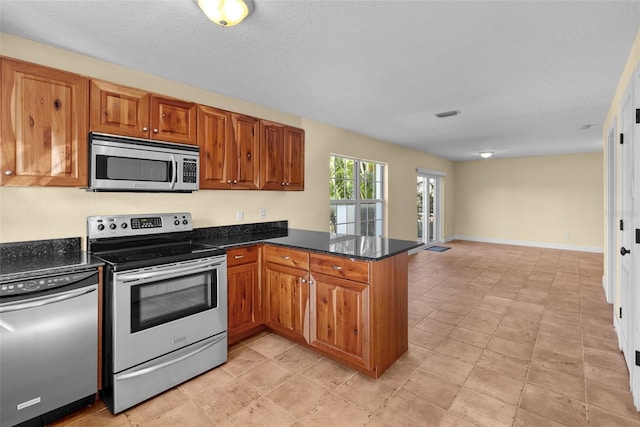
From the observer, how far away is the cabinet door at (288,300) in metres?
2.60

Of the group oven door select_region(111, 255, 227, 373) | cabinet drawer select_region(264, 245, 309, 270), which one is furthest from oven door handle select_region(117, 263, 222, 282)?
cabinet drawer select_region(264, 245, 309, 270)

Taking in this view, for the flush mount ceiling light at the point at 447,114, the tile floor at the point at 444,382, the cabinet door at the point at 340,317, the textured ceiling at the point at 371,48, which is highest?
the flush mount ceiling light at the point at 447,114

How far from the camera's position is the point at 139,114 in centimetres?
241

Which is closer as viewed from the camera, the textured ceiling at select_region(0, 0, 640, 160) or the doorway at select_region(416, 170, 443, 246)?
the textured ceiling at select_region(0, 0, 640, 160)

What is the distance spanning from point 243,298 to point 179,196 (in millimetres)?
1128

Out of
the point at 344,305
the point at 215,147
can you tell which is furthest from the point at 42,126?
the point at 344,305

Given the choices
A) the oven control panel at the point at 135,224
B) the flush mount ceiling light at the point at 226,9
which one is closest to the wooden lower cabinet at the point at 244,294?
the oven control panel at the point at 135,224

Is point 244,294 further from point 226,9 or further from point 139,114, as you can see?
point 226,9

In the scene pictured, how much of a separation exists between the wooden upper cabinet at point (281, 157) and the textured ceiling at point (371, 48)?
0.32 m

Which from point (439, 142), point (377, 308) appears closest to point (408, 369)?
point (377, 308)

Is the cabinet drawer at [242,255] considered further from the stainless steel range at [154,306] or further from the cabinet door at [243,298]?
the stainless steel range at [154,306]

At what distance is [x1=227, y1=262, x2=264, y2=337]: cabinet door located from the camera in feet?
8.75

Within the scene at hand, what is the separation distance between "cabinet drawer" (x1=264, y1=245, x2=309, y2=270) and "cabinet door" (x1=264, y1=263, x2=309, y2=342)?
44mm

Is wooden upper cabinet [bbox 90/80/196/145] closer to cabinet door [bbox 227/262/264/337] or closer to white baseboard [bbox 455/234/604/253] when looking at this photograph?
cabinet door [bbox 227/262/264/337]
